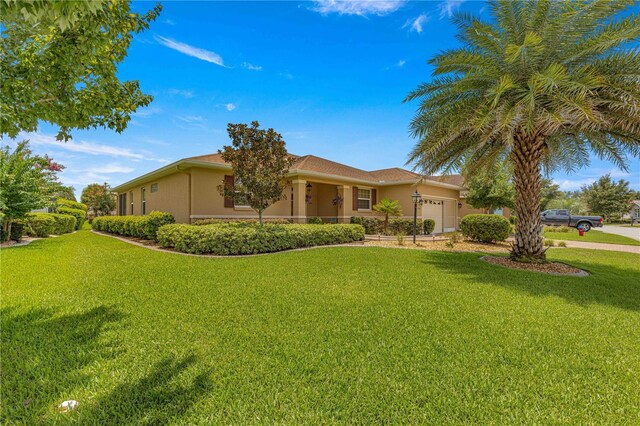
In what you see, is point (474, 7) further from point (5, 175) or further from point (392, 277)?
point (5, 175)

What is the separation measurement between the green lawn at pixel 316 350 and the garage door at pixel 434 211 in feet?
42.7

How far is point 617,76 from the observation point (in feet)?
21.8

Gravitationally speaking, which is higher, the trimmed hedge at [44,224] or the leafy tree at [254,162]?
the leafy tree at [254,162]

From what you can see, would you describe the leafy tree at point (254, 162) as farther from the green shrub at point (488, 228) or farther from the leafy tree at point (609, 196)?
the leafy tree at point (609, 196)

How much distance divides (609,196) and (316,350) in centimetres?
5766

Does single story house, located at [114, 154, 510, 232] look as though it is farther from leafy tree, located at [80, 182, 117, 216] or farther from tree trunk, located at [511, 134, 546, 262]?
leafy tree, located at [80, 182, 117, 216]

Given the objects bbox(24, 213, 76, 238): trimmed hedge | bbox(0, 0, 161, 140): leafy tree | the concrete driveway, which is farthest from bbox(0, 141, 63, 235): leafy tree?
the concrete driveway

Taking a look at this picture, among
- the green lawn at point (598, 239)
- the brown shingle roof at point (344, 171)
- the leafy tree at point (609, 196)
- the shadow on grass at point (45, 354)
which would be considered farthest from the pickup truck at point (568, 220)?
the shadow on grass at point (45, 354)

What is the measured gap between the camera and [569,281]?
6.50 meters

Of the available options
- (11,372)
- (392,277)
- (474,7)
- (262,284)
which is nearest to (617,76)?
(474,7)

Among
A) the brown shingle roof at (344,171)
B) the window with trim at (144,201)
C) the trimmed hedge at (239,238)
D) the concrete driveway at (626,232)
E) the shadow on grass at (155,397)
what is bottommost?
the shadow on grass at (155,397)

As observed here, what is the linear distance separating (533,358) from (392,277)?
346 cm

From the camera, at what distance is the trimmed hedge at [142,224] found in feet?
41.0

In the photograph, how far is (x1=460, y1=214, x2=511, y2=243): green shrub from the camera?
13.2 meters
